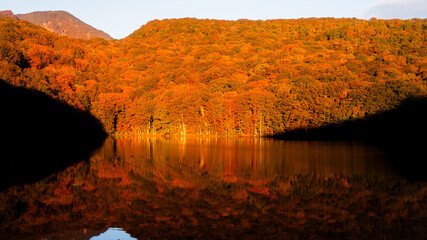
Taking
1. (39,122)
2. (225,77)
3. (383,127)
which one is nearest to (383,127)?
(383,127)

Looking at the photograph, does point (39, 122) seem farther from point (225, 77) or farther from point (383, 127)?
point (383, 127)

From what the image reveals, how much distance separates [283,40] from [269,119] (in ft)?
192

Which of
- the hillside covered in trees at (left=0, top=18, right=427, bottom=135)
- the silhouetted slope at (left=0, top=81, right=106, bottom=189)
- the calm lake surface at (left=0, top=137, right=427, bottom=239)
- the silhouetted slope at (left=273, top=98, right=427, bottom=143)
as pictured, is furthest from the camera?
the hillside covered in trees at (left=0, top=18, right=427, bottom=135)

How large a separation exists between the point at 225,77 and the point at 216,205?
75743 mm

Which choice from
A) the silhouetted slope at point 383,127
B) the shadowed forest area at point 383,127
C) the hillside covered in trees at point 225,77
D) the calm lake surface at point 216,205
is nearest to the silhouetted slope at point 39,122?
the hillside covered in trees at point 225,77

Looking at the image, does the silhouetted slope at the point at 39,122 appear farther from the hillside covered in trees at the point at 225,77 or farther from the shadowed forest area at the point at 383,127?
the shadowed forest area at the point at 383,127

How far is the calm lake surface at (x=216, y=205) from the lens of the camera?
10727mm

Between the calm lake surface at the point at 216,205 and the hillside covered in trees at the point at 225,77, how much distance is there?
52.0m

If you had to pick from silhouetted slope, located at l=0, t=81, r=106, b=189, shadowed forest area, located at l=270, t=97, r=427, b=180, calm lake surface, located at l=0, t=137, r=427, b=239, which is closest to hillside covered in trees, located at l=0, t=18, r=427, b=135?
shadowed forest area, located at l=270, t=97, r=427, b=180

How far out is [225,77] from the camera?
88.4 metres

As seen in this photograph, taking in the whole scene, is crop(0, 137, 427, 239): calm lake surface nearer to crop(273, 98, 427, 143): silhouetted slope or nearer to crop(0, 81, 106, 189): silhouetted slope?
crop(0, 81, 106, 189): silhouetted slope

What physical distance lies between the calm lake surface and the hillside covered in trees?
52.0 metres

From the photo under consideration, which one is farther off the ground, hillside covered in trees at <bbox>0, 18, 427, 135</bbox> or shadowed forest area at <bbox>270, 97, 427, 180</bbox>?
hillside covered in trees at <bbox>0, 18, 427, 135</bbox>

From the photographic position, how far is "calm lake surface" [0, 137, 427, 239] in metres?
10.7
